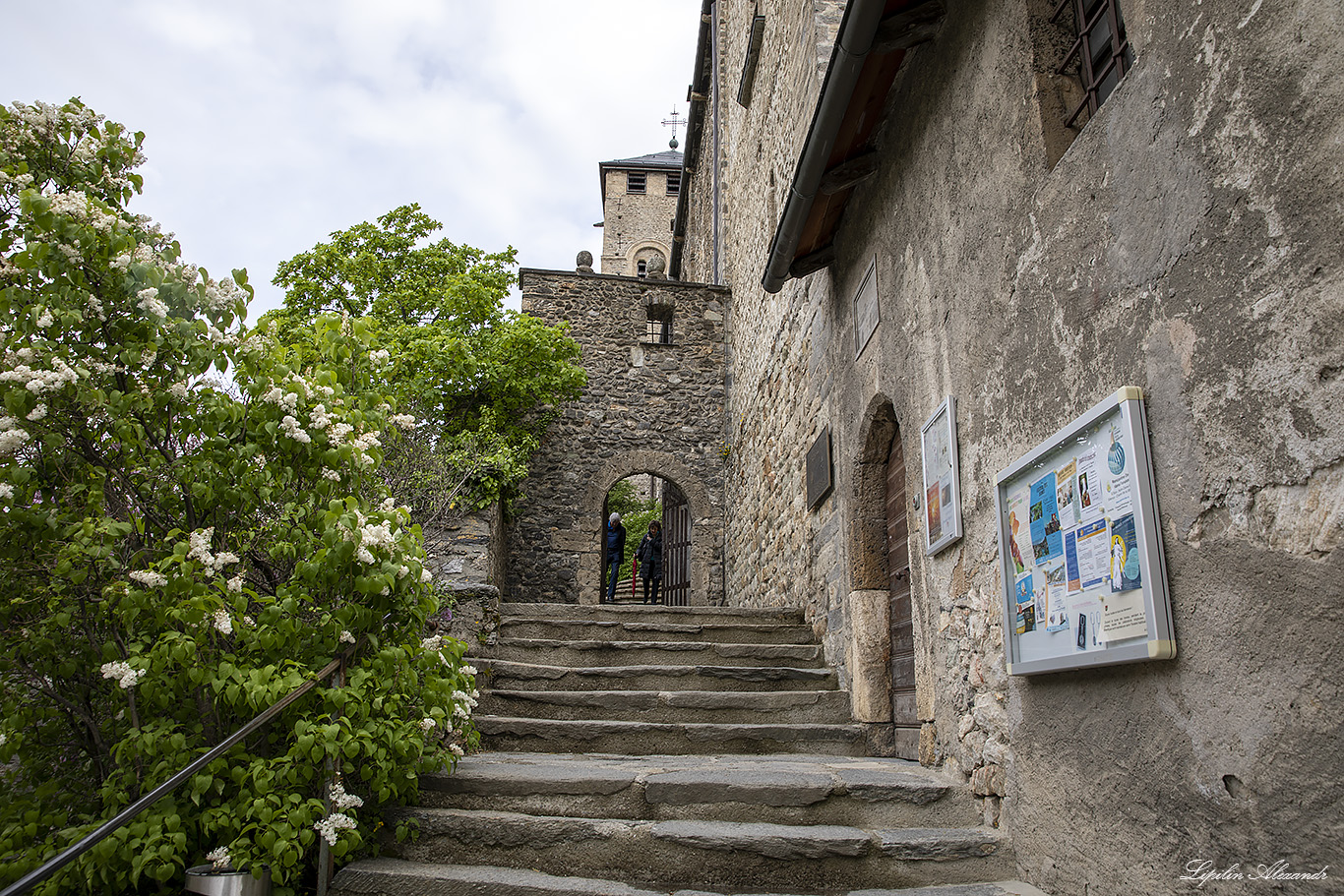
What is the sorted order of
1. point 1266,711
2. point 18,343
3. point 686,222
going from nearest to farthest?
point 1266,711
point 18,343
point 686,222

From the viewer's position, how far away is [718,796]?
317cm

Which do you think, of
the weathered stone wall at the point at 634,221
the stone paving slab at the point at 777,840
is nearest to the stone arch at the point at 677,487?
the stone paving slab at the point at 777,840

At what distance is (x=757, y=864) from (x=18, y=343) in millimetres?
2876

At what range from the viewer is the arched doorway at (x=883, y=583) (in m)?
4.23

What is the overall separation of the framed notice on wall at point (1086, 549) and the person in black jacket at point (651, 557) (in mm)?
9344

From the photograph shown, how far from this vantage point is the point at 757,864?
9.17 ft

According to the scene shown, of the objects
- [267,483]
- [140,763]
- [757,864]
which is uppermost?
[267,483]

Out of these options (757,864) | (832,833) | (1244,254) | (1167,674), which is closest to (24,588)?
(757,864)

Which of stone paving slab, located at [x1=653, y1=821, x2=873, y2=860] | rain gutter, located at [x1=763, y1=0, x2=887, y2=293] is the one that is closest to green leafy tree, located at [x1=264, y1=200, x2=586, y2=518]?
rain gutter, located at [x1=763, y1=0, x2=887, y2=293]

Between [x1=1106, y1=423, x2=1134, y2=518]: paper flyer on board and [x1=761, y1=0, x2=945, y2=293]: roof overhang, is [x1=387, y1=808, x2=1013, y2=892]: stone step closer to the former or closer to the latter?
[x1=1106, y1=423, x2=1134, y2=518]: paper flyer on board

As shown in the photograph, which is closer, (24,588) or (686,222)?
(24,588)

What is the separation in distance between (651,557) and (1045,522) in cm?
972

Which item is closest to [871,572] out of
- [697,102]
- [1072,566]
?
[1072,566]

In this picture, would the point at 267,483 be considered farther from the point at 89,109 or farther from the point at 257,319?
the point at 89,109
